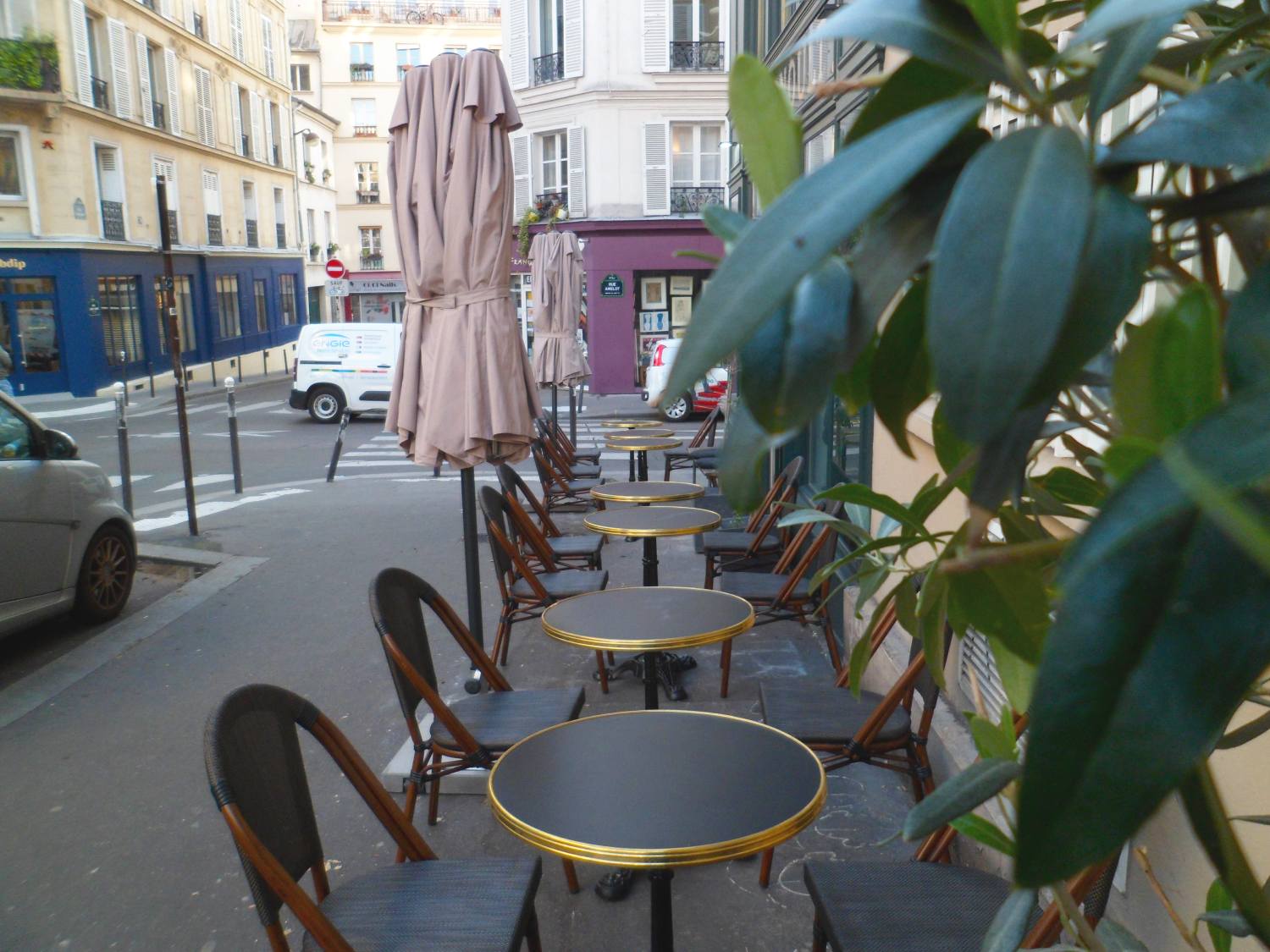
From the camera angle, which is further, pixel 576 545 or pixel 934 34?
pixel 576 545

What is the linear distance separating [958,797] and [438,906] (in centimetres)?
189

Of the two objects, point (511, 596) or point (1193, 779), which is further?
point (511, 596)

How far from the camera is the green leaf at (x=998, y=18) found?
1.49 ft

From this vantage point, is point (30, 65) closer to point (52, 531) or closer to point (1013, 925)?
point (52, 531)

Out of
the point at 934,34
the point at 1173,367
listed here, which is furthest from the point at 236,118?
the point at 1173,367

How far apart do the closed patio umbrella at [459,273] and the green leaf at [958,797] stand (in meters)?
3.82

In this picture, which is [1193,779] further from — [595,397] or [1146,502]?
[595,397]

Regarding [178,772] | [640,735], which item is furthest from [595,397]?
[640,735]

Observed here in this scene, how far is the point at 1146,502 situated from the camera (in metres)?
0.37

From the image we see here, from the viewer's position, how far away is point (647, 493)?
21.6ft

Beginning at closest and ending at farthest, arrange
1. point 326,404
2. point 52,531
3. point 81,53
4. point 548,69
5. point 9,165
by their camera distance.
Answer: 1. point 52,531
2. point 326,404
3. point 9,165
4. point 81,53
5. point 548,69

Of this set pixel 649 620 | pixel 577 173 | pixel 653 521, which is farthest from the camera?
pixel 577 173

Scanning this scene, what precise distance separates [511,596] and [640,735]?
8.48 ft

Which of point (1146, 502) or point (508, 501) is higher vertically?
point (1146, 502)
